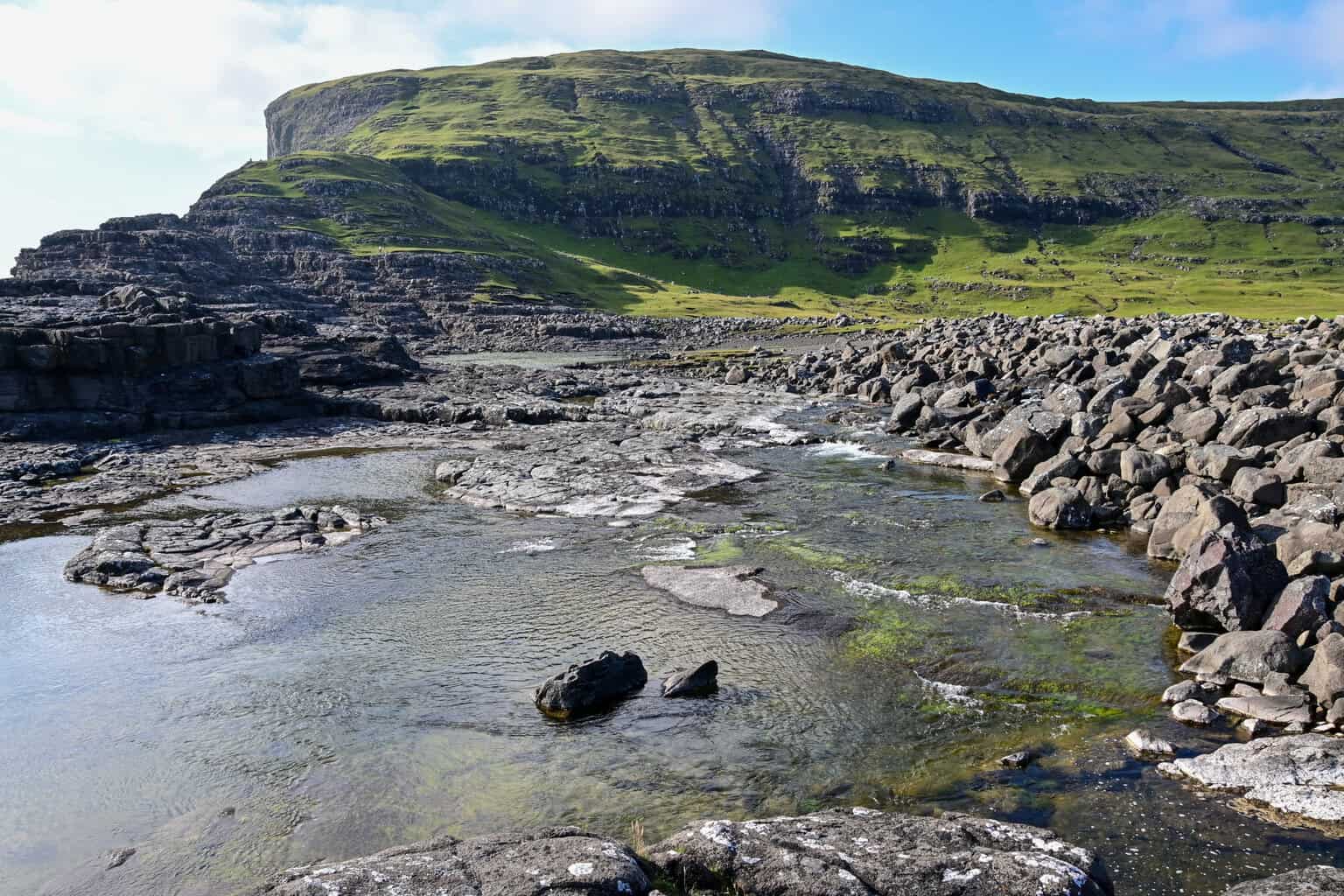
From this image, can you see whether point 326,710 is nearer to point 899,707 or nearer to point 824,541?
point 899,707

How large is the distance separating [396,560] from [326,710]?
1369cm

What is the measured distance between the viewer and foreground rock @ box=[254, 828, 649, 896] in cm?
1129

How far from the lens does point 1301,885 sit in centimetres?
1155

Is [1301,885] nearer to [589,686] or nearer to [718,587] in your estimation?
[589,686]

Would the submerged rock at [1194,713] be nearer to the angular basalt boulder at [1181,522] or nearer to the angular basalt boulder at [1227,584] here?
the angular basalt boulder at [1227,584]

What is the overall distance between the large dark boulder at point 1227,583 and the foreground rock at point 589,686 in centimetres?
1651

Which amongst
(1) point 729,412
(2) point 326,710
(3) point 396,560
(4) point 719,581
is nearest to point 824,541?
(4) point 719,581

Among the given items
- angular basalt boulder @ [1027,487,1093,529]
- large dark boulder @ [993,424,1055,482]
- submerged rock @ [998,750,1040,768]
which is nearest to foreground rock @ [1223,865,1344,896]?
submerged rock @ [998,750,1040,768]

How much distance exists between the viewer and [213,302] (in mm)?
112875

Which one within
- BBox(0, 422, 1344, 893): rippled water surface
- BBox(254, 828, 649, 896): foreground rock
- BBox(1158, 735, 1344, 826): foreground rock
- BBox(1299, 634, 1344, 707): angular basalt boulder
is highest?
BBox(254, 828, 649, 896): foreground rock

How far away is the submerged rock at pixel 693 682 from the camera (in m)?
22.9

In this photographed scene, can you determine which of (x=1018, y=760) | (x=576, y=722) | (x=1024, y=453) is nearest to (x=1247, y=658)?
(x=1018, y=760)

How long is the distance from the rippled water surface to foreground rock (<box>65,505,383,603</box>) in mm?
1225

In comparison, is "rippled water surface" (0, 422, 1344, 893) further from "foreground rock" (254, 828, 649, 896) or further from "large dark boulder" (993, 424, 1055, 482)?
"large dark boulder" (993, 424, 1055, 482)
